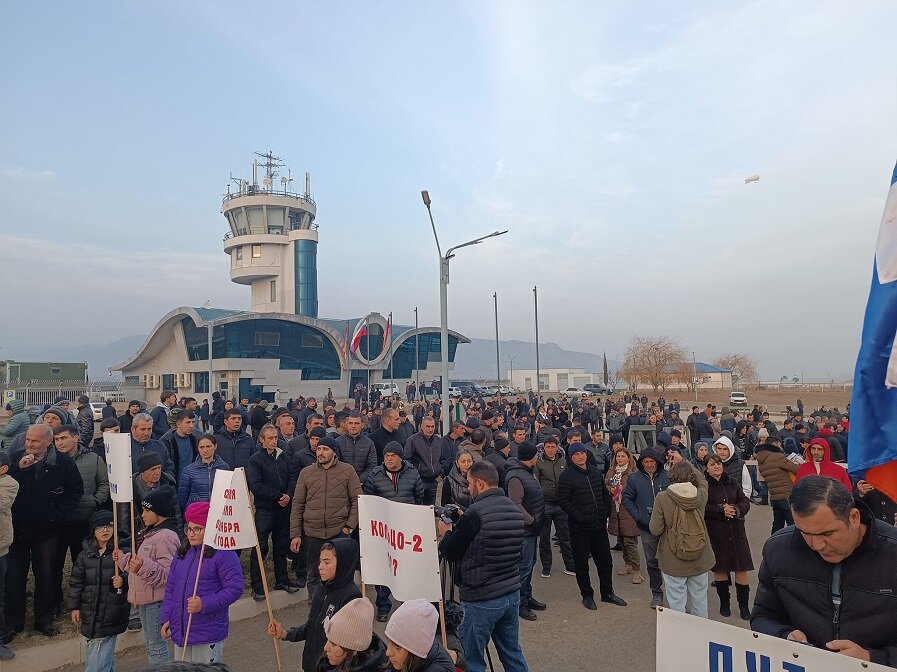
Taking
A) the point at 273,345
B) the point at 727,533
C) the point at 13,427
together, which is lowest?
the point at 727,533

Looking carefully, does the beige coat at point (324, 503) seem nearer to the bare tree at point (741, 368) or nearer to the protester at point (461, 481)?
the protester at point (461, 481)

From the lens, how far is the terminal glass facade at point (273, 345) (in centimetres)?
4953

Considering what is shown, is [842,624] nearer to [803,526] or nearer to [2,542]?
[803,526]

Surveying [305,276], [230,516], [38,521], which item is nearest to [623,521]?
[230,516]

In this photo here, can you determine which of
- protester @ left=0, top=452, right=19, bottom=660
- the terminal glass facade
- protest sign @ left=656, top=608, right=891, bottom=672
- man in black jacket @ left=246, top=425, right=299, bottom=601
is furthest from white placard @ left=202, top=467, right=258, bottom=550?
the terminal glass facade

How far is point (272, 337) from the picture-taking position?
2025 inches

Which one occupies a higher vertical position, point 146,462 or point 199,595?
point 146,462

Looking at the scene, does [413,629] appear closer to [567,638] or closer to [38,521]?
[567,638]

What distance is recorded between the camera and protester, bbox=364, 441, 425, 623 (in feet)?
21.2

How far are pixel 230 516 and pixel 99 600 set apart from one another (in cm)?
110

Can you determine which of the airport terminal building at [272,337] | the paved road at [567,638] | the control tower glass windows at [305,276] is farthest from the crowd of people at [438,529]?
Answer: the control tower glass windows at [305,276]

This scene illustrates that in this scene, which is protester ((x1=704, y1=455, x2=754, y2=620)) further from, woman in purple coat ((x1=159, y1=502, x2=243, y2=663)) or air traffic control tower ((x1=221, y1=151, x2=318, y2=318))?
air traffic control tower ((x1=221, y1=151, x2=318, y2=318))

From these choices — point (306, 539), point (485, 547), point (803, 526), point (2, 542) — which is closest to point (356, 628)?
point (485, 547)

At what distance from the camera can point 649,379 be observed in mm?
65188
